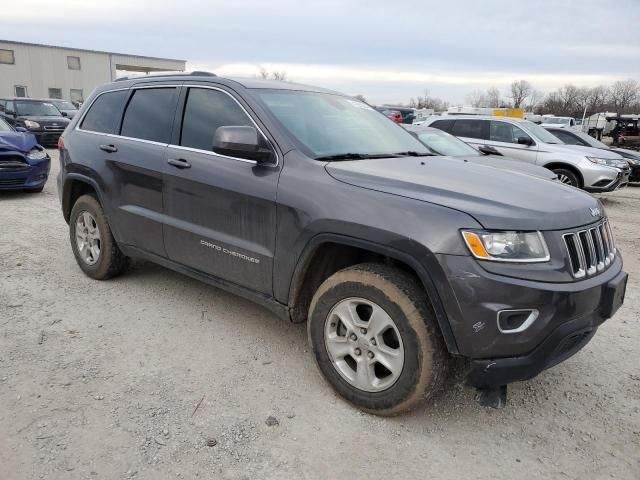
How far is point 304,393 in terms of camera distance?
300 centimetres

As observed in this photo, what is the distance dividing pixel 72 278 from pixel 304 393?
9.33ft

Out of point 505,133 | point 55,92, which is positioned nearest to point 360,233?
point 505,133

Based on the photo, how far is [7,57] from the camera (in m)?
43.3

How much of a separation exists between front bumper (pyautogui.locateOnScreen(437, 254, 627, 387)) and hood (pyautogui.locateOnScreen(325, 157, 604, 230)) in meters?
0.27

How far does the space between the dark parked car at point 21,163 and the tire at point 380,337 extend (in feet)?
24.1

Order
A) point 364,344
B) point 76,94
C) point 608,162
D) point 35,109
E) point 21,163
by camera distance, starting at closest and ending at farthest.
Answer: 1. point 364,344
2. point 21,163
3. point 608,162
4. point 35,109
5. point 76,94

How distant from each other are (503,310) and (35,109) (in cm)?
1936

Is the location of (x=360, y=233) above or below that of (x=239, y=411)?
above

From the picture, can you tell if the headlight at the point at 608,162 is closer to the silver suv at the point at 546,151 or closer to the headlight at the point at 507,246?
the silver suv at the point at 546,151

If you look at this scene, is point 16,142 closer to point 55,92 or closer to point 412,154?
point 412,154

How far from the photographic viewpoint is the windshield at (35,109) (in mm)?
17453

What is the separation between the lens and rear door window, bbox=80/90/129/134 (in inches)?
169

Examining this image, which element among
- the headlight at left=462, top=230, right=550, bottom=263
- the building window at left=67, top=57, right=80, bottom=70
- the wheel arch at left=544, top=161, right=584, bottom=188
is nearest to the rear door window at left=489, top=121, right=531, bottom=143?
the wheel arch at left=544, top=161, right=584, bottom=188

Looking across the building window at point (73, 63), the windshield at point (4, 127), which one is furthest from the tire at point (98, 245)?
the building window at point (73, 63)
